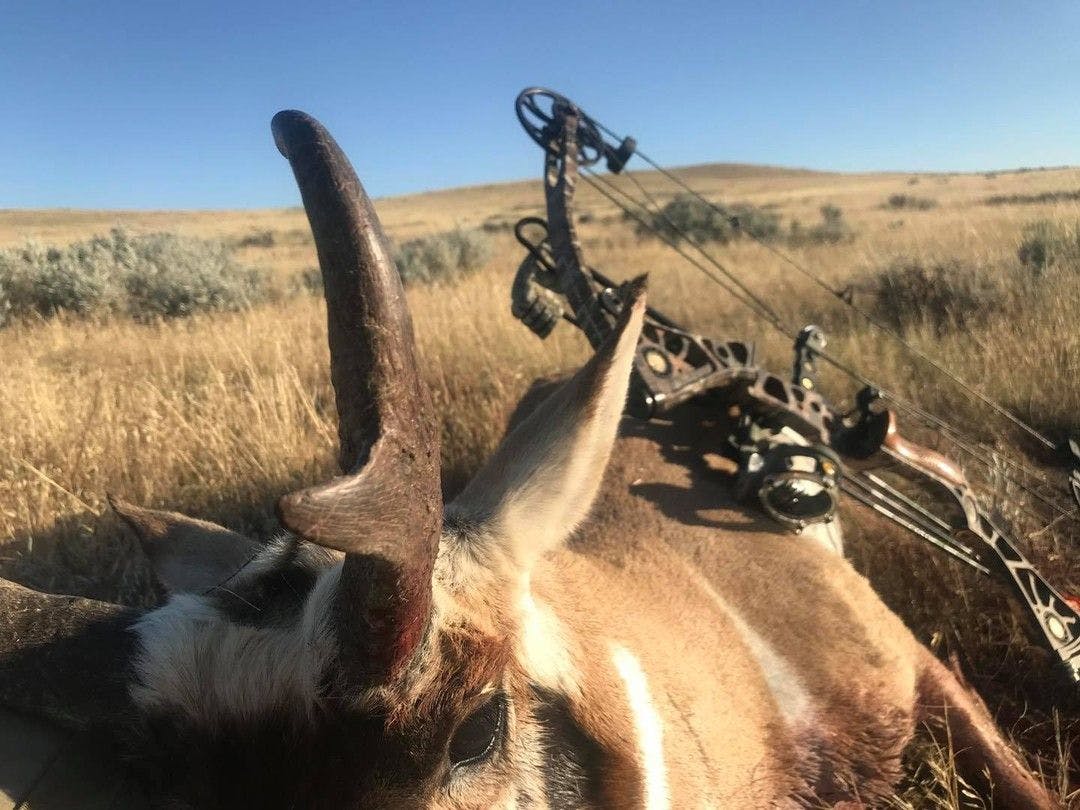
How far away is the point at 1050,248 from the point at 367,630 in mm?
9926

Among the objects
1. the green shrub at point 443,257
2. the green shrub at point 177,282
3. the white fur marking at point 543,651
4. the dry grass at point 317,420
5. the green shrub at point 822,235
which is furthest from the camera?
the green shrub at point 822,235

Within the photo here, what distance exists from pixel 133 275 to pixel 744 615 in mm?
11874

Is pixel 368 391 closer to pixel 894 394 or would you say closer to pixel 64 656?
pixel 64 656

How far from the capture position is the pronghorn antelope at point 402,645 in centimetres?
109

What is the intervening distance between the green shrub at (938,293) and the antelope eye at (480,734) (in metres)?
7.30

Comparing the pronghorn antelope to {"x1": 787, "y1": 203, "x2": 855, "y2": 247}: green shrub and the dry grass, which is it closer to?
the dry grass

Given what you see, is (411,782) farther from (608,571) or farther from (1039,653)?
(1039,653)

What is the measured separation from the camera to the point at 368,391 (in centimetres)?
105

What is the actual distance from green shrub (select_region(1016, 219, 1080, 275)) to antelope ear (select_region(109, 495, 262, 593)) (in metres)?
8.56

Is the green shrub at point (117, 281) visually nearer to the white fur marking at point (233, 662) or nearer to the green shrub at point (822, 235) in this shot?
the white fur marking at point (233, 662)

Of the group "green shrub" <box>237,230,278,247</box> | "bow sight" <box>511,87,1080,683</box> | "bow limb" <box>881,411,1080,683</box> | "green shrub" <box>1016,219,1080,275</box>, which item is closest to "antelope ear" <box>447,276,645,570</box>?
"bow sight" <box>511,87,1080,683</box>

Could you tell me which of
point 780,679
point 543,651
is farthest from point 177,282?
point 543,651

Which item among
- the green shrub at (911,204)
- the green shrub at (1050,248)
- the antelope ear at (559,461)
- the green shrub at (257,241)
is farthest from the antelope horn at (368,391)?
the green shrub at (257,241)

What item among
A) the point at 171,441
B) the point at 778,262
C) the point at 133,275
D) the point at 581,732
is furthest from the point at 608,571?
the point at 778,262
